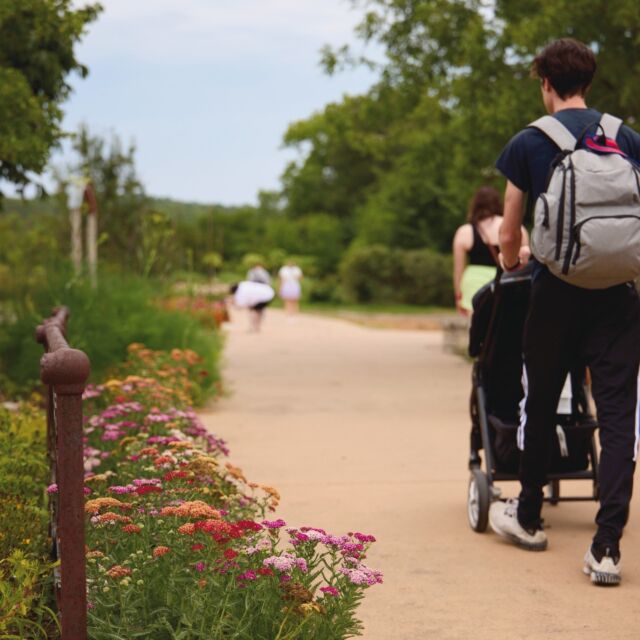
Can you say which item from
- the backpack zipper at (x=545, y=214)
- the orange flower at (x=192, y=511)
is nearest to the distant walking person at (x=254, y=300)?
the backpack zipper at (x=545, y=214)

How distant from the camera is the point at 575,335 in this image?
16.5 feet

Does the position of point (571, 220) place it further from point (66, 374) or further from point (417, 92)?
point (417, 92)

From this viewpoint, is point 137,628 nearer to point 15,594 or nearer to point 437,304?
point 15,594

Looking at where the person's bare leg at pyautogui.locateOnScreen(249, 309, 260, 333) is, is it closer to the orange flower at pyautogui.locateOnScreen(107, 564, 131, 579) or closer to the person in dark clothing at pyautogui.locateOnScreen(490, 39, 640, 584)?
the person in dark clothing at pyautogui.locateOnScreen(490, 39, 640, 584)

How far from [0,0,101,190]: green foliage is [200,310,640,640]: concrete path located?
2.48 metres

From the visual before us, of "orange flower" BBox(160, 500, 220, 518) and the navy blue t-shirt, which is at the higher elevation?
the navy blue t-shirt

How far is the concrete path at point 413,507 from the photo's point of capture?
4.42 metres

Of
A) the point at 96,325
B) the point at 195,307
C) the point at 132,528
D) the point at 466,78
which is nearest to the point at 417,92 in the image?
the point at 466,78

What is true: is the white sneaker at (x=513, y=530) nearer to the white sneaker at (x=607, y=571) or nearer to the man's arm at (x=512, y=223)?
the white sneaker at (x=607, y=571)

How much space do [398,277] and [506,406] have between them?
42087 mm

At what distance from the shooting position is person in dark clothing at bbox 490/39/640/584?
4.89 metres

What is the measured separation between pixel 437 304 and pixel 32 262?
117 feet

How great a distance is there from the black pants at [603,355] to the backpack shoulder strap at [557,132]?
0.52m

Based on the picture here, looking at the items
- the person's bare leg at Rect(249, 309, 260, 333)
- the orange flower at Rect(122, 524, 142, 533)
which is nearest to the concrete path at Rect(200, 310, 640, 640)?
the orange flower at Rect(122, 524, 142, 533)
